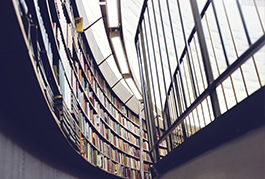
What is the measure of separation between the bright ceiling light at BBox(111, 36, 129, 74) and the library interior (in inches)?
0.6

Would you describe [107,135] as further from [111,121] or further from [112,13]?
[112,13]

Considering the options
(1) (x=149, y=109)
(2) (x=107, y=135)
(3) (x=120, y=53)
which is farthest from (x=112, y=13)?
(2) (x=107, y=135)

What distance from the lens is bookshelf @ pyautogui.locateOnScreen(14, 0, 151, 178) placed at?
5.90ft

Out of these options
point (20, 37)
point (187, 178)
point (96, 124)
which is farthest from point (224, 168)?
point (96, 124)

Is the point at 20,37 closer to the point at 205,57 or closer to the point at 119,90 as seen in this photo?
the point at 205,57

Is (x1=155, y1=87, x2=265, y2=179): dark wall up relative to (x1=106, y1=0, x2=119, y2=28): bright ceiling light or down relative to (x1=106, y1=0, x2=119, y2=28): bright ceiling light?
down

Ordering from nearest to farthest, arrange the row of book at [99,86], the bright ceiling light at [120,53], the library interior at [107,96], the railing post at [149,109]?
the library interior at [107,96], the railing post at [149,109], the row of book at [99,86], the bright ceiling light at [120,53]

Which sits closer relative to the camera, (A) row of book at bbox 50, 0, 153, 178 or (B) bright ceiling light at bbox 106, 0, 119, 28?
(A) row of book at bbox 50, 0, 153, 178

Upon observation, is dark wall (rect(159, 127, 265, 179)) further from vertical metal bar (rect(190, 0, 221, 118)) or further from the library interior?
vertical metal bar (rect(190, 0, 221, 118))

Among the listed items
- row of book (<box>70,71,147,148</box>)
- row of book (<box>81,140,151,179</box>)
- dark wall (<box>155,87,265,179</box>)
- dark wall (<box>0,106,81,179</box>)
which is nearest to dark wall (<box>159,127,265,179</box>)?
dark wall (<box>155,87,265,179</box>)

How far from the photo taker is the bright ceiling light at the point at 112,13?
11.0 ft

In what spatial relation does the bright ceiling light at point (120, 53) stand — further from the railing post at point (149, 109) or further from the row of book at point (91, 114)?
the railing post at point (149, 109)

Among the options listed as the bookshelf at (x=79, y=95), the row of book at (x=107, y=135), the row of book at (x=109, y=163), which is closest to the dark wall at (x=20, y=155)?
the bookshelf at (x=79, y=95)

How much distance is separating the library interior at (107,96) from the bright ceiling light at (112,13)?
0.07 feet
